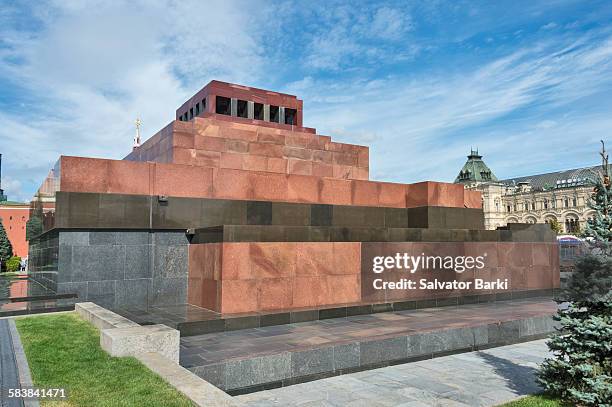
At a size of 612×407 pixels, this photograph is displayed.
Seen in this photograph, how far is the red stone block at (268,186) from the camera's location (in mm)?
15984

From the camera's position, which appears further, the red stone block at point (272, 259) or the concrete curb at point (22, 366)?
the red stone block at point (272, 259)

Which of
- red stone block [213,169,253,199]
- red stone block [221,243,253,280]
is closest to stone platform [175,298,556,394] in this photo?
red stone block [221,243,253,280]

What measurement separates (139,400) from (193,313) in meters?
6.68

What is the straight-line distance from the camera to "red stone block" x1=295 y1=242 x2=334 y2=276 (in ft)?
43.0

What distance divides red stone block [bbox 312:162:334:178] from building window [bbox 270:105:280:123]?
155 inches

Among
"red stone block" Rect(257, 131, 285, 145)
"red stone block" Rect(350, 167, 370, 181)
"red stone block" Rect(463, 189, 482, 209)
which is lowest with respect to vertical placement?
"red stone block" Rect(463, 189, 482, 209)

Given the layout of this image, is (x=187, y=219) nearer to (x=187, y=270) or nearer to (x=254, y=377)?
(x=187, y=270)

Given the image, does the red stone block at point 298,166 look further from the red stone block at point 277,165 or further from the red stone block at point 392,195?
the red stone block at point 392,195

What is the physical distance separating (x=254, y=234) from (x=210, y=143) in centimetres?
626

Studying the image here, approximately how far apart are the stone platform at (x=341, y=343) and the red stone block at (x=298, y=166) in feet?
25.8

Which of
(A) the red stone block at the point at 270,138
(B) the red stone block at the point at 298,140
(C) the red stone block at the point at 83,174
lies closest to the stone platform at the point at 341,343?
(C) the red stone block at the point at 83,174

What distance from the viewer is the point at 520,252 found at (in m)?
17.7

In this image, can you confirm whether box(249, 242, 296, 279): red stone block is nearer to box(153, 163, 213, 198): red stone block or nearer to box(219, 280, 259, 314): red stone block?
box(219, 280, 259, 314): red stone block

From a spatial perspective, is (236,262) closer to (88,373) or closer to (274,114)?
(88,373)
